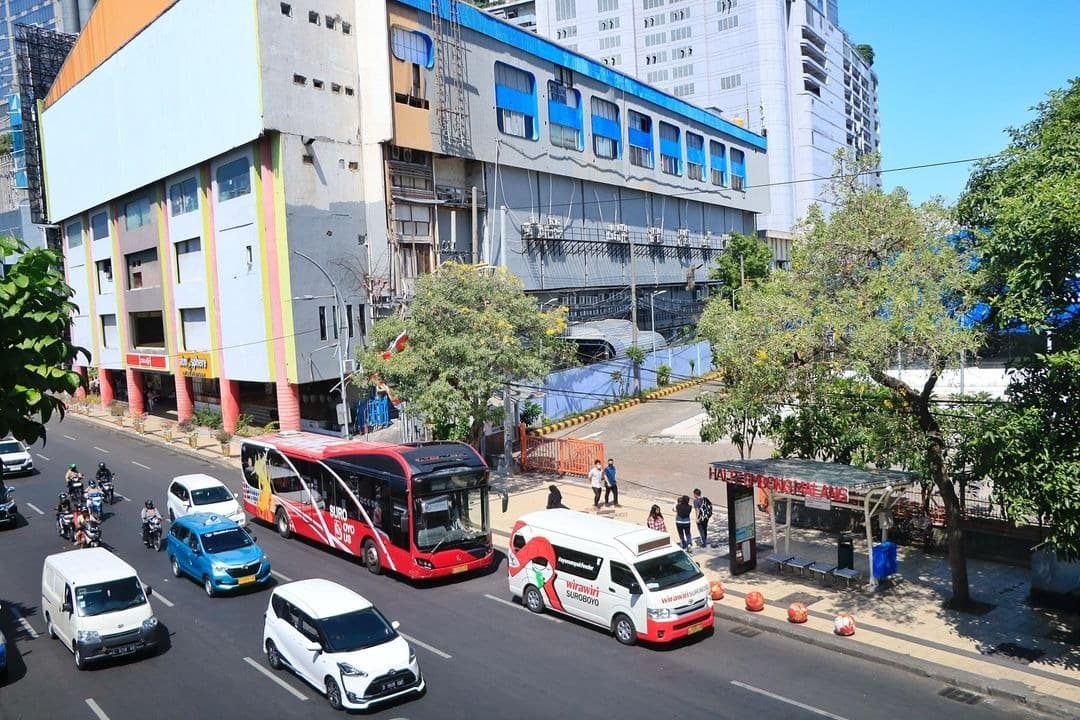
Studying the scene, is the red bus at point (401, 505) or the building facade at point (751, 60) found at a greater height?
the building facade at point (751, 60)

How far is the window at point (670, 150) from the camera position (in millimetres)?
64500

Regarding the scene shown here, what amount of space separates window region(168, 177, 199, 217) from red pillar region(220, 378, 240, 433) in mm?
9960

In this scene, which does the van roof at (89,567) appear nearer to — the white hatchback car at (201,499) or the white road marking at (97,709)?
the white road marking at (97,709)

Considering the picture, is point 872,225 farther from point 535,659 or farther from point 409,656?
point 409,656

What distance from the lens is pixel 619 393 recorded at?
1913 inches

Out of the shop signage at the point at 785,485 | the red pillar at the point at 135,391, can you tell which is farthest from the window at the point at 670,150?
the shop signage at the point at 785,485

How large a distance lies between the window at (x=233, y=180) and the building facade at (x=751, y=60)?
65690 millimetres

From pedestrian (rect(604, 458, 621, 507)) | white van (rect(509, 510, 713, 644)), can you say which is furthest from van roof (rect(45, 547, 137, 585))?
pedestrian (rect(604, 458, 621, 507))

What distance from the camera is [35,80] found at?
65.7m

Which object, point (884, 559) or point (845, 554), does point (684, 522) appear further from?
point (884, 559)

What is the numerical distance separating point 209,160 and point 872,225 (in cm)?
3616

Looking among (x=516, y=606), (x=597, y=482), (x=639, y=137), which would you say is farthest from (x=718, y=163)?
(x=516, y=606)

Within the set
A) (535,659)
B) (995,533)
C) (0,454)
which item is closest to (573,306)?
(0,454)

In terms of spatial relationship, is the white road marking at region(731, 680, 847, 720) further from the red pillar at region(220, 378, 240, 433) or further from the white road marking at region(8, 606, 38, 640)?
the red pillar at region(220, 378, 240, 433)
